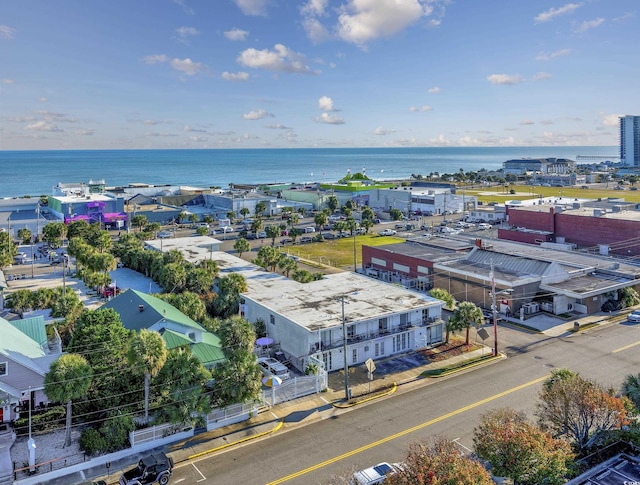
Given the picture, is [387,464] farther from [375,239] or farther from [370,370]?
[375,239]

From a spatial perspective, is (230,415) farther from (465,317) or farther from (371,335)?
(465,317)

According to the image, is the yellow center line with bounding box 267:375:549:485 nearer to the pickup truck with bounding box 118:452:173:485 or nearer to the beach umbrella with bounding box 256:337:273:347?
the pickup truck with bounding box 118:452:173:485

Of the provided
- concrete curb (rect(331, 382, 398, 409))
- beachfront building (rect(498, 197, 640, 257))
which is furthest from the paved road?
beachfront building (rect(498, 197, 640, 257))

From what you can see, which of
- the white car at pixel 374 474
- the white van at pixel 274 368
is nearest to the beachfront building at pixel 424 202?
the white van at pixel 274 368

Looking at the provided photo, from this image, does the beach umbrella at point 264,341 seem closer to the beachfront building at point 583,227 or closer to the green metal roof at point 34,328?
the green metal roof at point 34,328

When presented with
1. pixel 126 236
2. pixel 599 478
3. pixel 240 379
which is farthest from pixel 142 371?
pixel 126 236
